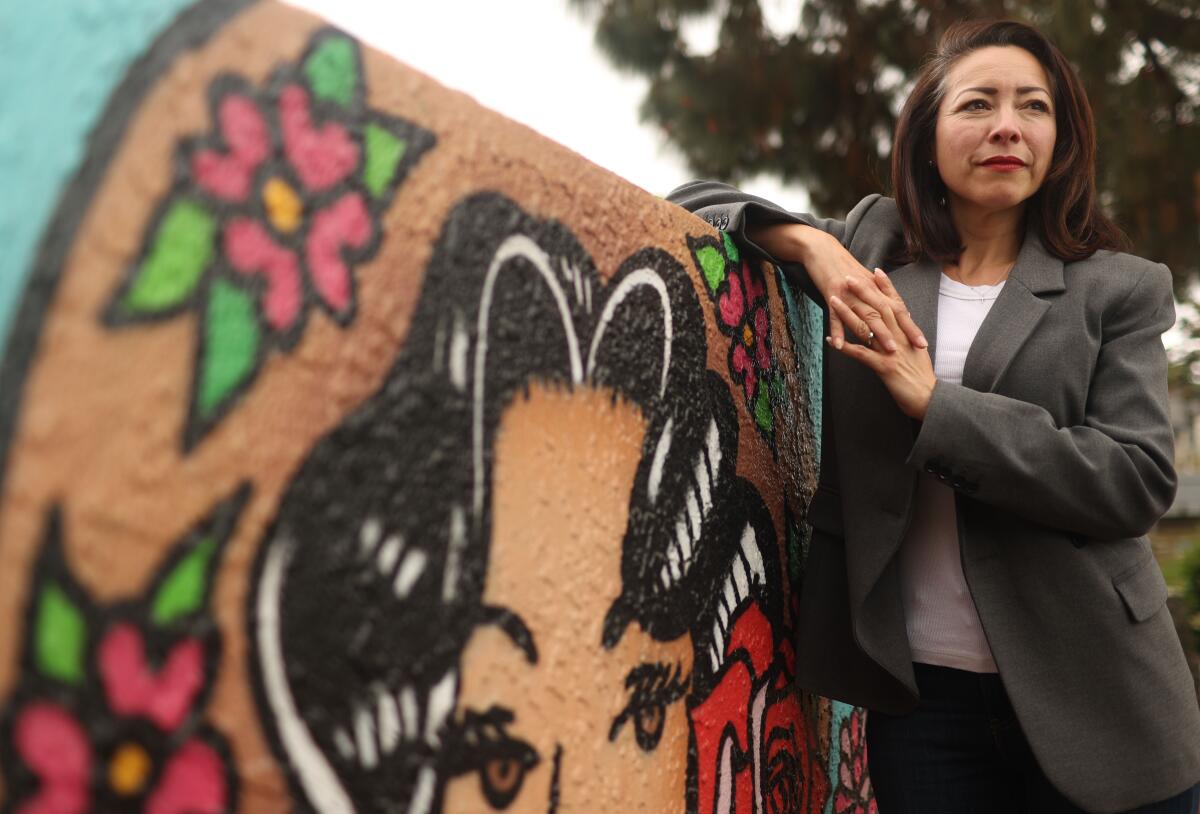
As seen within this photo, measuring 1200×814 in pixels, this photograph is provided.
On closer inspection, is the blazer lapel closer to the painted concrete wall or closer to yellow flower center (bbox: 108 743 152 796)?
the painted concrete wall

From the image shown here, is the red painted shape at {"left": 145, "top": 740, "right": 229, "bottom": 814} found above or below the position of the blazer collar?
below

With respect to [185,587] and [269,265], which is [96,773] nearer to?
[185,587]

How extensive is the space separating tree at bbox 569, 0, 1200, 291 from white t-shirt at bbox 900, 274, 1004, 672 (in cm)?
412

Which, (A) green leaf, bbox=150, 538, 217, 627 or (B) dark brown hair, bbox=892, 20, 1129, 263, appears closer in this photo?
(A) green leaf, bbox=150, 538, 217, 627

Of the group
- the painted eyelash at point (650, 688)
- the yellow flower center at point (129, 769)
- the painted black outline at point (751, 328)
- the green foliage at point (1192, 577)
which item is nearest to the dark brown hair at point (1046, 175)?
the painted black outline at point (751, 328)

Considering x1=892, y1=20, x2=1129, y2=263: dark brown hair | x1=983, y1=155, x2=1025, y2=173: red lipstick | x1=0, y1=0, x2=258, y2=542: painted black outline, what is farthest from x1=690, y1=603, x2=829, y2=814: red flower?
x1=0, y1=0, x2=258, y2=542: painted black outline

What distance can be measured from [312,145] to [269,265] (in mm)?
143

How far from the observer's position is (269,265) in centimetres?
99

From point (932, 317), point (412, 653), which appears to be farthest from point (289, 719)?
point (932, 317)

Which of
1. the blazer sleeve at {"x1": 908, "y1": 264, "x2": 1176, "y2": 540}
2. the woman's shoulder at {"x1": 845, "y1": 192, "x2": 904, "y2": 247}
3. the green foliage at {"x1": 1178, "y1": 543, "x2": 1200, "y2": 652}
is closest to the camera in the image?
the blazer sleeve at {"x1": 908, "y1": 264, "x2": 1176, "y2": 540}

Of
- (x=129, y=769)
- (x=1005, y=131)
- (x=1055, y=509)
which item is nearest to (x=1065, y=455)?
(x=1055, y=509)

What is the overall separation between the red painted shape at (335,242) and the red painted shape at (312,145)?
28 millimetres

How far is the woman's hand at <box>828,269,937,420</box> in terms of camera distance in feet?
5.45

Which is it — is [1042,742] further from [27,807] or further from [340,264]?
[27,807]
